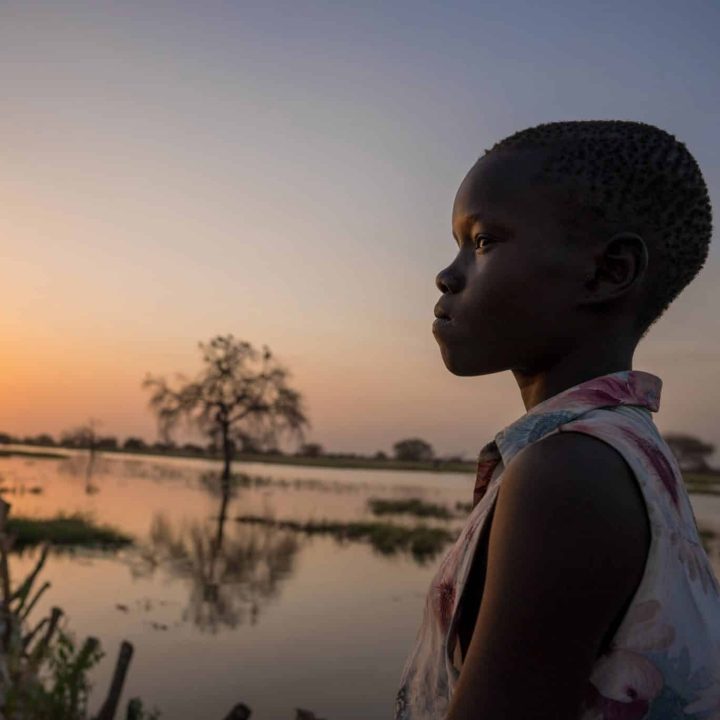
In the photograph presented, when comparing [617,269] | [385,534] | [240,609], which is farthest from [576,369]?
[385,534]

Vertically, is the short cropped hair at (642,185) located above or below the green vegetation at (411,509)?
above

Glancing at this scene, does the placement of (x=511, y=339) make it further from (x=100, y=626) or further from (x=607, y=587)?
(x=100, y=626)

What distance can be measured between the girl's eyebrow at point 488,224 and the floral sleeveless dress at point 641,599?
8.2 inches

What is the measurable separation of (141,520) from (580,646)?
22016 mm

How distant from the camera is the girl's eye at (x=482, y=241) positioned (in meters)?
1.05

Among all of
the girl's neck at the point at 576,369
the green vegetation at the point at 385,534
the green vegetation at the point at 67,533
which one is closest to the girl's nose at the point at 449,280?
the girl's neck at the point at 576,369

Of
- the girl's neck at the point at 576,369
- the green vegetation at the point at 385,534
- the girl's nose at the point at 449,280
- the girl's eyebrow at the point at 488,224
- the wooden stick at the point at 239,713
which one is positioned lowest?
the green vegetation at the point at 385,534

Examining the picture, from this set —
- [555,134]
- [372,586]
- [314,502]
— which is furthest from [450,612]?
[314,502]

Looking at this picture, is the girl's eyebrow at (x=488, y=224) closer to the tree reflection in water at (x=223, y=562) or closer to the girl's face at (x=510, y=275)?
the girl's face at (x=510, y=275)

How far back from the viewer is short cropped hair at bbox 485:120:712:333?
1.00 m

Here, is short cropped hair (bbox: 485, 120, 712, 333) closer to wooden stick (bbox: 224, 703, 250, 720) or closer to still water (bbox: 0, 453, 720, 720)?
wooden stick (bbox: 224, 703, 250, 720)

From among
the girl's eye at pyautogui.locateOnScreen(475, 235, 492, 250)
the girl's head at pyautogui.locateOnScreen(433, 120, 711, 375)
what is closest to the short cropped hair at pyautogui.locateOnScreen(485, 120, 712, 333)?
the girl's head at pyautogui.locateOnScreen(433, 120, 711, 375)

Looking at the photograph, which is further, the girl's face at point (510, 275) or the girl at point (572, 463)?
the girl's face at point (510, 275)

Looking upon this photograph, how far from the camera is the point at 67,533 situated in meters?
17.3
